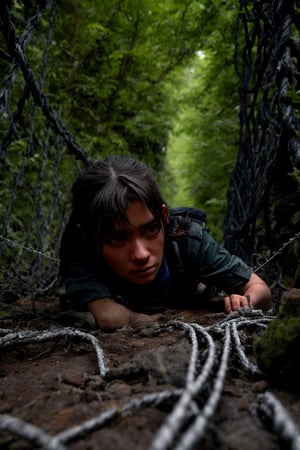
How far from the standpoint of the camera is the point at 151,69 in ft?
19.5

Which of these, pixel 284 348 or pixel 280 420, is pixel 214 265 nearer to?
pixel 284 348

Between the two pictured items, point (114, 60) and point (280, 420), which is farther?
point (114, 60)

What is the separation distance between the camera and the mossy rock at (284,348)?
82 centimetres

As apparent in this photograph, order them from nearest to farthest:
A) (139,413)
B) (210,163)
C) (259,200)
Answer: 1. (139,413)
2. (259,200)
3. (210,163)

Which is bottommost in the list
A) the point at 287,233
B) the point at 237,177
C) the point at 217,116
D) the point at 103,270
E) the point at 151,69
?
the point at 103,270

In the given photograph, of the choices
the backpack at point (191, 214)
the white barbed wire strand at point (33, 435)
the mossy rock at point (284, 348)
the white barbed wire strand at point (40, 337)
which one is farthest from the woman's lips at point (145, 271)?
the white barbed wire strand at point (33, 435)

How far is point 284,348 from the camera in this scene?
2.73ft

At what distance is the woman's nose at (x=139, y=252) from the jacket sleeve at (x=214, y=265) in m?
0.58

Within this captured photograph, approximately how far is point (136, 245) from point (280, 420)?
4.09 feet

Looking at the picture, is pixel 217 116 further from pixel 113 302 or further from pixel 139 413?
pixel 139 413

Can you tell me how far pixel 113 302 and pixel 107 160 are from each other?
990 mm

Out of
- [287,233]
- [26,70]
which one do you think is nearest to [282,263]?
[287,233]

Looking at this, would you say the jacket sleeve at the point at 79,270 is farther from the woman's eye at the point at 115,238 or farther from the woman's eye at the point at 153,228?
the woman's eye at the point at 153,228

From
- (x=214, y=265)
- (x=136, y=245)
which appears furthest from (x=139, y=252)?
(x=214, y=265)
